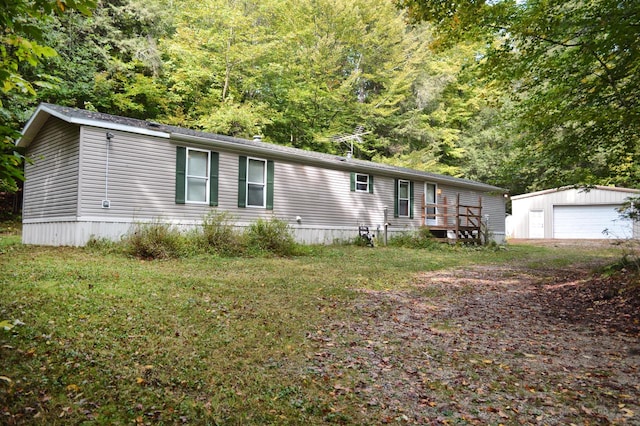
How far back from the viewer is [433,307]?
6.17m

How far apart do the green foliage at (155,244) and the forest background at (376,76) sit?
348 centimetres

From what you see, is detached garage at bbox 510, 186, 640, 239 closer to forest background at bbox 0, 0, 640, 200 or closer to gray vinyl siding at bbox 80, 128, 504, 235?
forest background at bbox 0, 0, 640, 200

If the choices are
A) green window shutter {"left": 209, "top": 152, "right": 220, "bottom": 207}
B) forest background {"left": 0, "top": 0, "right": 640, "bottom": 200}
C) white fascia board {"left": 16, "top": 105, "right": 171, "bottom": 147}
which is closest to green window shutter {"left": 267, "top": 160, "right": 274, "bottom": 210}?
green window shutter {"left": 209, "top": 152, "right": 220, "bottom": 207}

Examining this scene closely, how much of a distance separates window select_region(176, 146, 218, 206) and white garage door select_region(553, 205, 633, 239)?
873 inches

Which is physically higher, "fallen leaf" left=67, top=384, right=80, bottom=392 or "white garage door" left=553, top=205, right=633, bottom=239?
"white garage door" left=553, top=205, right=633, bottom=239

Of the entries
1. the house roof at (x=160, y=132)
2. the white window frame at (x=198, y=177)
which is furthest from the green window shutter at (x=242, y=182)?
the white window frame at (x=198, y=177)

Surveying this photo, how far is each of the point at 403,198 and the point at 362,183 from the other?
8.22 ft

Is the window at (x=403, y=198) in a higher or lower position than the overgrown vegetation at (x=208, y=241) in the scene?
higher

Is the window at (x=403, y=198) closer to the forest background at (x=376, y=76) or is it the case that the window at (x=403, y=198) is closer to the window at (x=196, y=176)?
the forest background at (x=376, y=76)

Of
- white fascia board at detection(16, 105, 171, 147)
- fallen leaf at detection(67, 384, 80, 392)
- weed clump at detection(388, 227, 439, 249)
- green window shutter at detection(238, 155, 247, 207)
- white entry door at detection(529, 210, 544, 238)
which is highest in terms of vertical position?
white fascia board at detection(16, 105, 171, 147)

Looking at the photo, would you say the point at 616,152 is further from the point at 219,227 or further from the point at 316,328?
the point at 219,227

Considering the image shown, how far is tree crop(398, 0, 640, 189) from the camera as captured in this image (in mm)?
6488

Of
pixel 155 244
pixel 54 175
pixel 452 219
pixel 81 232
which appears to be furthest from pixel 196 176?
pixel 452 219

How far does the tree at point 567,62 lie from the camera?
649 centimetres
